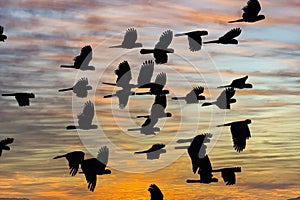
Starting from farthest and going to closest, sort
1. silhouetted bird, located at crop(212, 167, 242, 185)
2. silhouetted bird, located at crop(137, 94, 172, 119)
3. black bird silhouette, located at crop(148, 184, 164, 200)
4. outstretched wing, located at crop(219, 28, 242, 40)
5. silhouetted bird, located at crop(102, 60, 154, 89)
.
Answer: silhouetted bird, located at crop(137, 94, 172, 119), silhouetted bird, located at crop(102, 60, 154, 89), outstretched wing, located at crop(219, 28, 242, 40), silhouetted bird, located at crop(212, 167, 242, 185), black bird silhouette, located at crop(148, 184, 164, 200)

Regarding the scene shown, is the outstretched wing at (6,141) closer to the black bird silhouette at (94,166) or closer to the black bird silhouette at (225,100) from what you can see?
the black bird silhouette at (94,166)

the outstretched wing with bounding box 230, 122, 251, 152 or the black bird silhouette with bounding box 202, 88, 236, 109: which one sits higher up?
the black bird silhouette with bounding box 202, 88, 236, 109

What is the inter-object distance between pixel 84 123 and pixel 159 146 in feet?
21.8

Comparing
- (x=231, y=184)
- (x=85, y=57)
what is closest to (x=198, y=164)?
(x=231, y=184)

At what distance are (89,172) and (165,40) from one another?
10.6 metres

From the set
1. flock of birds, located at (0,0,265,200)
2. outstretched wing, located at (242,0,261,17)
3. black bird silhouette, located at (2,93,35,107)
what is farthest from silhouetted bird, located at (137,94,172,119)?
outstretched wing, located at (242,0,261,17)

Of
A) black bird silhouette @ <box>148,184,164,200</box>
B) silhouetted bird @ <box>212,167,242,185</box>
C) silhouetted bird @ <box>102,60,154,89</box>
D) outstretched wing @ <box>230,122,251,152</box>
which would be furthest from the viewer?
silhouetted bird @ <box>102,60,154,89</box>

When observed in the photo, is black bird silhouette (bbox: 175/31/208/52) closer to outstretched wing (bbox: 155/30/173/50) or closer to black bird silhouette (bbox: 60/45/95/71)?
outstretched wing (bbox: 155/30/173/50)

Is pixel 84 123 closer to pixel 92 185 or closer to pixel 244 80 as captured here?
pixel 92 185

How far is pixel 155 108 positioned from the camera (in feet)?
259

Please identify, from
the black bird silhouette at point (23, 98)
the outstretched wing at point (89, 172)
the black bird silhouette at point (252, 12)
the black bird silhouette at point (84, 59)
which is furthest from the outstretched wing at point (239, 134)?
the black bird silhouette at point (23, 98)

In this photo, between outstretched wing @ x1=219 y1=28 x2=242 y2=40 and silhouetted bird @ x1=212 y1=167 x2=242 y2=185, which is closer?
silhouetted bird @ x1=212 y1=167 x2=242 y2=185

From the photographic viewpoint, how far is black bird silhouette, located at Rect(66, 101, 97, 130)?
74.2 m

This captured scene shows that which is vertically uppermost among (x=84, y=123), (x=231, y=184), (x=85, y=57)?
(x=85, y=57)
